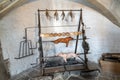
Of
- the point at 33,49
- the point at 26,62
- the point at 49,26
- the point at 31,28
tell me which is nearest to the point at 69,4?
the point at 49,26

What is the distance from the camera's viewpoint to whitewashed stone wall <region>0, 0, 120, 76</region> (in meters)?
3.56

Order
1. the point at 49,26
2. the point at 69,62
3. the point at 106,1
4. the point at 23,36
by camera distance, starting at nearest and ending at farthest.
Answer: the point at 106,1 → the point at 69,62 → the point at 23,36 → the point at 49,26

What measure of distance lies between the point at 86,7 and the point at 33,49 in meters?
1.43

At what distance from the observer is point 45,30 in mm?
4000

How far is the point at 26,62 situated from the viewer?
3.85 meters

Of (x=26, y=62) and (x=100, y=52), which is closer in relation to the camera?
(x=26, y=62)

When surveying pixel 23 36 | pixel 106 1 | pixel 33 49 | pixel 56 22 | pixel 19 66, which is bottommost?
pixel 19 66

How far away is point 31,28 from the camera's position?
12.6 feet

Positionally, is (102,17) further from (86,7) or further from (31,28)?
(31,28)

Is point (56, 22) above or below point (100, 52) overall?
above

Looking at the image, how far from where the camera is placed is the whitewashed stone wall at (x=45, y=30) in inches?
140

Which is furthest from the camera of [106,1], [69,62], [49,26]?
[49,26]

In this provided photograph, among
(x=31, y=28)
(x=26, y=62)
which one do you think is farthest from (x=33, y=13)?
(x=26, y=62)

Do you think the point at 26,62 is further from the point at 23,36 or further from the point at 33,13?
the point at 33,13
